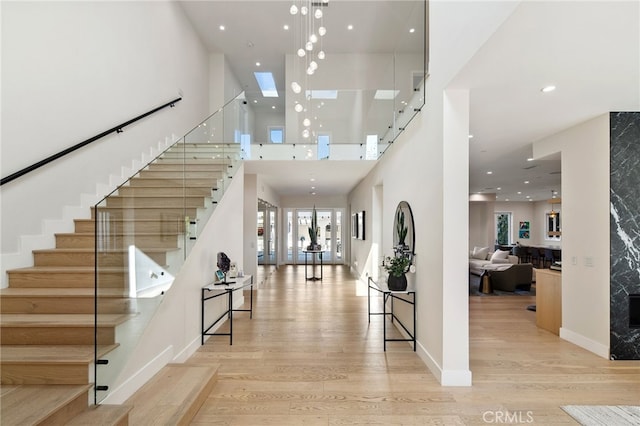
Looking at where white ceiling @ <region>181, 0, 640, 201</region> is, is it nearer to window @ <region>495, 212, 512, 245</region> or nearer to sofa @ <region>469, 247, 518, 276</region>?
sofa @ <region>469, 247, 518, 276</region>

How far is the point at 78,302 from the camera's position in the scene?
249 centimetres

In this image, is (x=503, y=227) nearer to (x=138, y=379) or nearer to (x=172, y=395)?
(x=172, y=395)

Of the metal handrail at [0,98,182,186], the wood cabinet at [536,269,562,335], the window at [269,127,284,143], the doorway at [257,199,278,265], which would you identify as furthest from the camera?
the doorway at [257,199,278,265]

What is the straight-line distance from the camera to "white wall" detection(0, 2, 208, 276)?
2.97 metres

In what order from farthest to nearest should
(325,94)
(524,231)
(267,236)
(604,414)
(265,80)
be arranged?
(524,231) → (267,236) → (265,80) → (325,94) → (604,414)

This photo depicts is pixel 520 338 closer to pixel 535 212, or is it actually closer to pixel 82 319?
pixel 82 319

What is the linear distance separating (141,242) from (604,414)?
4137mm

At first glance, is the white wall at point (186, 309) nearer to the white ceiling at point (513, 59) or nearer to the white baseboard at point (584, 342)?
the white ceiling at point (513, 59)

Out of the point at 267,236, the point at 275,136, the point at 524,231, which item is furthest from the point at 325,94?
the point at 524,231

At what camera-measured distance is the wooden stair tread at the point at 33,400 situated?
64.2 inches

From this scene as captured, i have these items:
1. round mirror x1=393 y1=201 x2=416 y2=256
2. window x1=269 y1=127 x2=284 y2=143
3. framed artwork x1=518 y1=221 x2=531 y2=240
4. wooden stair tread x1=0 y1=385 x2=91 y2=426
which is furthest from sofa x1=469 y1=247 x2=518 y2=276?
wooden stair tread x1=0 y1=385 x2=91 y2=426

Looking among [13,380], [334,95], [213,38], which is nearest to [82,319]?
[13,380]

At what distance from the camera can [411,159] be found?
3.98m

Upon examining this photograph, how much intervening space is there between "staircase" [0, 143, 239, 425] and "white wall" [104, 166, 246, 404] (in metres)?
0.42
